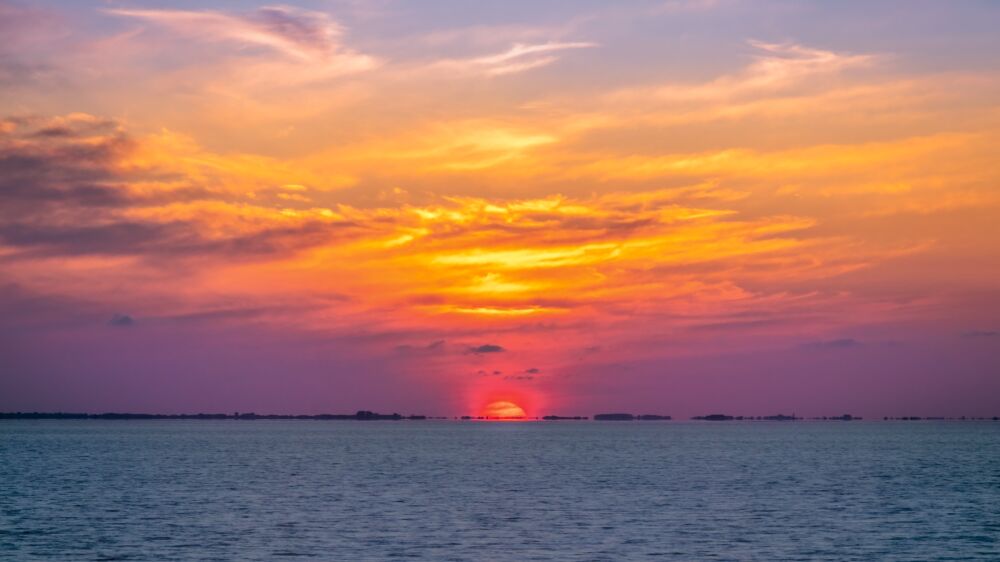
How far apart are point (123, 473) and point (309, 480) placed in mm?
28613

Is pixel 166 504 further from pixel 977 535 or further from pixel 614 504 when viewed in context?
pixel 977 535

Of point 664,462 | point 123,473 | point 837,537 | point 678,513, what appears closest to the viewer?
point 837,537

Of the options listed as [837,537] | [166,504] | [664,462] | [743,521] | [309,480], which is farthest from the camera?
[664,462]

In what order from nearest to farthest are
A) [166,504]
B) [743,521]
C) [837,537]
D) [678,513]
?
[837,537], [743,521], [678,513], [166,504]

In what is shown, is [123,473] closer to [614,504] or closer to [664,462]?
[614,504]

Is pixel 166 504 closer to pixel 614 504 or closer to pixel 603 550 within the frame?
pixel 614 504

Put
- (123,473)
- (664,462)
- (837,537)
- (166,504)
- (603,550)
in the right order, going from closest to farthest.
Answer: (603,550), (837,537), (166,504), (123,473), (664,462)

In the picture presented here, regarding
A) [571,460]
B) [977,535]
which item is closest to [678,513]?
[977,535]

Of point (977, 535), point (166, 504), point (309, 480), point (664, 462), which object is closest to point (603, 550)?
point (977, 535)

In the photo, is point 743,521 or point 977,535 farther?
point 743,521

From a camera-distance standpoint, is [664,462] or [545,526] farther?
[664,462]

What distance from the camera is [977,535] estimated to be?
70312 millimetres

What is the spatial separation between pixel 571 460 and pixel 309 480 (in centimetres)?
6528

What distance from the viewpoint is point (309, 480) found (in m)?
117
